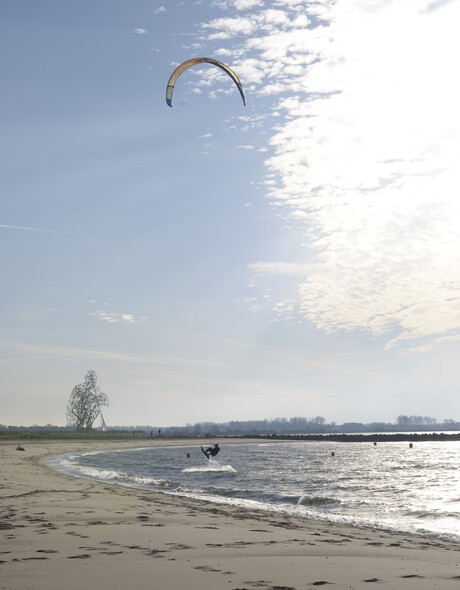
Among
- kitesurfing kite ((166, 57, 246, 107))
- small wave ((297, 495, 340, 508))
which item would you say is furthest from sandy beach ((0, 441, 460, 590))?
kitesurfing kite ((166, 57, 246, 107))

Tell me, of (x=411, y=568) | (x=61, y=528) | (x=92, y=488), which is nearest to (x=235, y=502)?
(x=92, y=488)

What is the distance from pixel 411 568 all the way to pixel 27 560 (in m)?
5.86

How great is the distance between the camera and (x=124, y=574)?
769cm

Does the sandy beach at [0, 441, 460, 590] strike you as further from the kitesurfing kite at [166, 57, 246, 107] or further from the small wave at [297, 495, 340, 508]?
the kitesurfing kite at [166, 57, 246, 107]

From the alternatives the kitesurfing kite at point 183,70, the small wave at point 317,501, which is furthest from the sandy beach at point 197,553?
the kitesurfing kite at point 183,70

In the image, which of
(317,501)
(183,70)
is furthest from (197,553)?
(183,70)

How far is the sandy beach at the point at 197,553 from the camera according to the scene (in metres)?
7.52

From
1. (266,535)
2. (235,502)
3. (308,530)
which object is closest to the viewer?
(266,535)

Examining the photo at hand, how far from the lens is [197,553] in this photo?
9.47m

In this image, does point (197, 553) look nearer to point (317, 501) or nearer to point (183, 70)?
point (317, 501)

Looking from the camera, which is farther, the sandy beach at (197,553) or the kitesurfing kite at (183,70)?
the kitesurfing kite at (183,70)

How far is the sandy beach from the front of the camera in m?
7.52

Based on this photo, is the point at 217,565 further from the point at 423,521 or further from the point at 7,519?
the point at 423,521

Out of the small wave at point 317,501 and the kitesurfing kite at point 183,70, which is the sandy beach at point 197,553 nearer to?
the small wave at point 317,501
